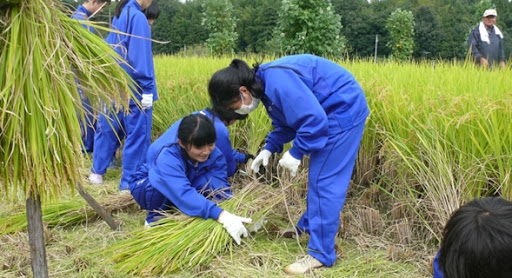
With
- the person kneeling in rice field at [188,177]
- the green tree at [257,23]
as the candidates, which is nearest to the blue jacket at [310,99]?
the person kneeling in rice field at [188,177]

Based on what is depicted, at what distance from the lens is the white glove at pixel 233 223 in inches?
106

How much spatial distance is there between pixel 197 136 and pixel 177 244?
1.92ft

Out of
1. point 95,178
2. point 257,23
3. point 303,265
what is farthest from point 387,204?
point 257,23

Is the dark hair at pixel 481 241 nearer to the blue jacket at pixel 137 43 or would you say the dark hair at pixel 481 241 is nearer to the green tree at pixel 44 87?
the green tree at pixel 44 87

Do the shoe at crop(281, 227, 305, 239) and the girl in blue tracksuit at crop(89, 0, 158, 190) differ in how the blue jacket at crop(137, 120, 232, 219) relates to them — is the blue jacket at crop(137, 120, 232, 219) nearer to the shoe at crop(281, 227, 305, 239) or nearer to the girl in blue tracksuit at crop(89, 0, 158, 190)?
the shoe at crop(281, 227, 305, 239)

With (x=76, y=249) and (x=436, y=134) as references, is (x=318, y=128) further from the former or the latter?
(x=76, y=249)

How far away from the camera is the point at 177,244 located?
2625 millimetres

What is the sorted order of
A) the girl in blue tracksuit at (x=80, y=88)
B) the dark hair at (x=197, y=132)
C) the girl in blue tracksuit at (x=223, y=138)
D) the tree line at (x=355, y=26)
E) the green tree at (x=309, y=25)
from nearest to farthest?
the girl in blue tracksuit at (x=80, y=88) < the dark hair at (x=197, y=132) < the girl in blue tracksuit at (x=223, y=138) < the green tree at (x=309, y=25) < the tree line at (x=355, y=26)

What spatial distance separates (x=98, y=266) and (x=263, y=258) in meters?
0.84

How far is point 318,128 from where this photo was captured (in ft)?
7.74

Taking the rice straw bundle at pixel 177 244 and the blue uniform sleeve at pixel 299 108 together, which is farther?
the rice straw bundle at pixel 177 244

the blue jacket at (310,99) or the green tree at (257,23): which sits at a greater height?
the blue jacket at (310,99)

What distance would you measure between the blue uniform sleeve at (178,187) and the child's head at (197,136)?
11 centimetres

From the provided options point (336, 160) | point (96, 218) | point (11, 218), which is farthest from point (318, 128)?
point (11, 218)
